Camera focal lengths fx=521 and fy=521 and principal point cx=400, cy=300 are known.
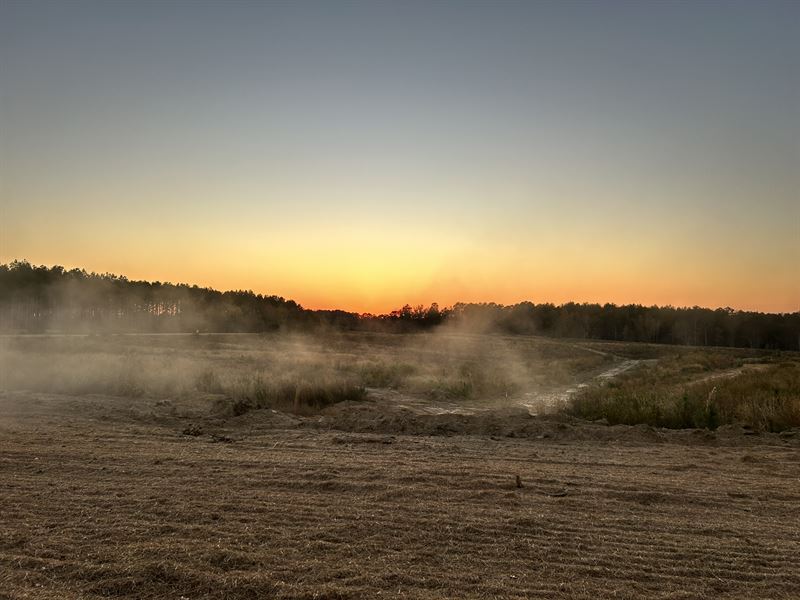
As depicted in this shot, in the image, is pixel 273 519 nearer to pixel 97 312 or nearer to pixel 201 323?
pixel 201 323

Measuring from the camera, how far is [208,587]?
467 centimetres

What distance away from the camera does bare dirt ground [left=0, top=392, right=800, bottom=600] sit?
4809 mm

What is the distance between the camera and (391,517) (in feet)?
20.9

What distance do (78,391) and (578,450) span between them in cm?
1867

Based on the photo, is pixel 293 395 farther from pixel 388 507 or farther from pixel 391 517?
pixel 391 517

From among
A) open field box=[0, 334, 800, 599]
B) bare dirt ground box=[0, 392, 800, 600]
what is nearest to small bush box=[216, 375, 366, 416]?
open field box=[0, 334, 800, 599]

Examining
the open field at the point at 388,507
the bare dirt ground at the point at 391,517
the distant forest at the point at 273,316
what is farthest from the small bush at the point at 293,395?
the distant forest at the point at 273,316

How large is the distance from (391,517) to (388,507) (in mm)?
383

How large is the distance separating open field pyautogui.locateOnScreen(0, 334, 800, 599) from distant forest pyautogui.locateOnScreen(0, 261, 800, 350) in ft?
228

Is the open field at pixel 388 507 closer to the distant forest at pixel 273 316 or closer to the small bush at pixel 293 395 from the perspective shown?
the small bush at pixel 293 395

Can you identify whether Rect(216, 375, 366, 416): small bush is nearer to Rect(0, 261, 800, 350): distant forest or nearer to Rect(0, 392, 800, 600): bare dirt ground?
Rect(0, 392, 800, 600): bare dirt ground

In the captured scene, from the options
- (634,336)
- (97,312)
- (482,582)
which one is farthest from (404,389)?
(634,336)

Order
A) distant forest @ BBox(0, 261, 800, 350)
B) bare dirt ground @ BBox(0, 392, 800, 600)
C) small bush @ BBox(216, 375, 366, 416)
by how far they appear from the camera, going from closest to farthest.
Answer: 1. bare dirt ground @ BBox(0, 392, 800, 600)
2. small bush @ BBox(216, 375, 366, 416)
3. distant forest @ BBox(0, 261, 800, 350)

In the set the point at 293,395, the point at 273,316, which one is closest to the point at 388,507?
the point at 293,395
